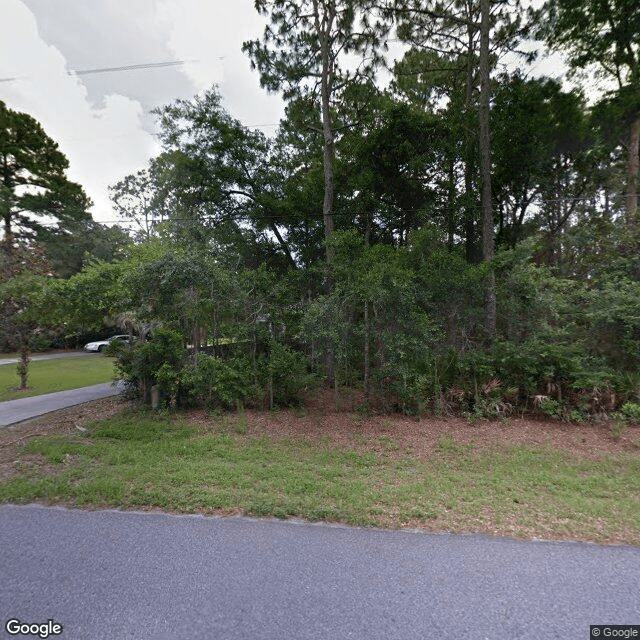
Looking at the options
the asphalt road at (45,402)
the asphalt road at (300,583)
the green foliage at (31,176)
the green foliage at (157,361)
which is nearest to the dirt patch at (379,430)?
the asphalt road at (45,402)

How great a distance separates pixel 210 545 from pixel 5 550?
1.53 m

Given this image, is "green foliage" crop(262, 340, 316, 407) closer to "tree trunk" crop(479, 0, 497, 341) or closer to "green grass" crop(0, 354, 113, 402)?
"tree trunk" crop(479, 0, 497, 341)

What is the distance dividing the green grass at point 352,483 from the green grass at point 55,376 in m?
6.51

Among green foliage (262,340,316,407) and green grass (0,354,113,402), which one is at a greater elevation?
green foliage (262,340,316,407)

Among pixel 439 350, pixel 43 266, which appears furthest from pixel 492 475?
pixel 43 266

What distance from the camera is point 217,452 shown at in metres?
4.51

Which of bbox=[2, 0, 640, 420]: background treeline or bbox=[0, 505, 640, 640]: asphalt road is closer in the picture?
bbox=[0, 505, 640, 640]: asphalt road

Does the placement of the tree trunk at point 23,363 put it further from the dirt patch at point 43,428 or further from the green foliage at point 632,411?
the green foliage at point 632,411

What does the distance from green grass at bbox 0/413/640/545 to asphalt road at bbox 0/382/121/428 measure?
254 centimetres

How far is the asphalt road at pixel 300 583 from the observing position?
1786 millimetres

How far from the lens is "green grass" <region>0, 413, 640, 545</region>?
9.47 feet

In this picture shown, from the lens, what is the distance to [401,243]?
10.4 m

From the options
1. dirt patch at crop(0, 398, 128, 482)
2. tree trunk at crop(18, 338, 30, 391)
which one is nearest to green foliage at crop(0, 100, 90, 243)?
tree trunk at crop(18, 338, 30, 391)

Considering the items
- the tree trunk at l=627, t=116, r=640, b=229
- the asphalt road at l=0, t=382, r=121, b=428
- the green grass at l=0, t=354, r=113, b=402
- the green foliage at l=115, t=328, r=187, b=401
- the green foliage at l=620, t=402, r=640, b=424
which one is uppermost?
the tree trunk at l=627, t=116, r=640, b=229
